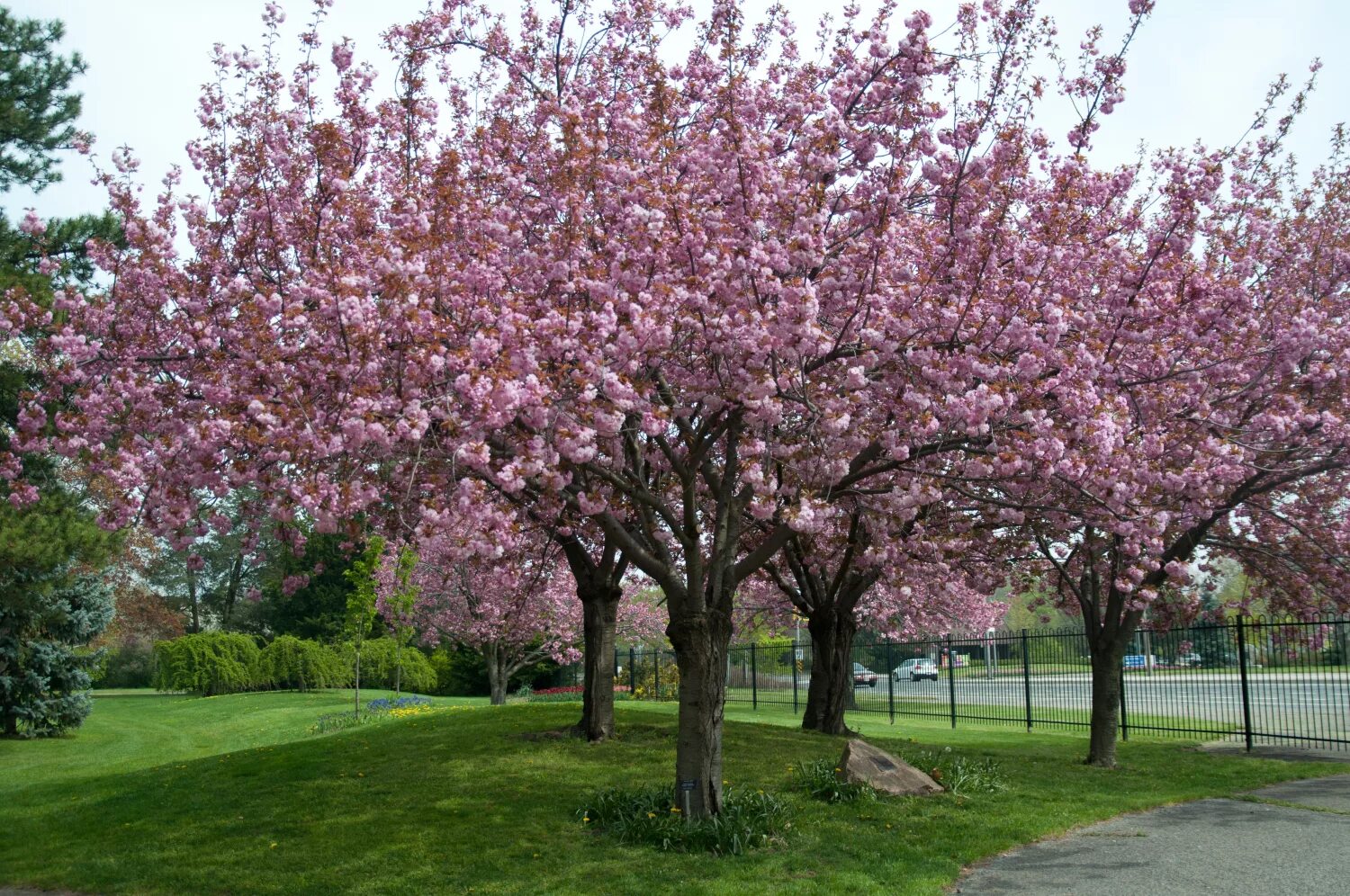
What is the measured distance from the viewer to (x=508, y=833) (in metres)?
9.16

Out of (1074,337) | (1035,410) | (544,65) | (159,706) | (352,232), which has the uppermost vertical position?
(544,65)

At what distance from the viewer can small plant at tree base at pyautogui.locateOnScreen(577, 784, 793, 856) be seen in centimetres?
862

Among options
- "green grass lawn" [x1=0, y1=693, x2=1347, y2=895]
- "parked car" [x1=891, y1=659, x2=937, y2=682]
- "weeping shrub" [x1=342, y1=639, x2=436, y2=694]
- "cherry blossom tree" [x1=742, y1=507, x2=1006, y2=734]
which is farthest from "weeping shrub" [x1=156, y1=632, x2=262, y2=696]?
"cherry blossom tree" [x1=742, y1=507, x2=1006, y2=734]

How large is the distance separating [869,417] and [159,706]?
3184 cm

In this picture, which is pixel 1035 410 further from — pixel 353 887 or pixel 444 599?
pixel 444 599

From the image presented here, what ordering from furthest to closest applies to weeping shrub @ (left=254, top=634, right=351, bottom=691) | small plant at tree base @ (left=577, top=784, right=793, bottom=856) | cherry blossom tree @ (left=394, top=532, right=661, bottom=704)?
weeping shrub @ (left=254, top=634, right=351, bottom=691), cherry blossom tree @ (left=394, top=532, right=661, bottom=704), small plant at tree base @ (left=577, top=784, right=793, bottom=856)

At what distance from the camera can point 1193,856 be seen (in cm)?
823

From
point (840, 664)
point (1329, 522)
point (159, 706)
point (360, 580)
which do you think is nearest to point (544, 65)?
point (840, 664)

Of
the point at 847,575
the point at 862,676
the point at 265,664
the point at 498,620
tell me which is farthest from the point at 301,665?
the point at 847,575

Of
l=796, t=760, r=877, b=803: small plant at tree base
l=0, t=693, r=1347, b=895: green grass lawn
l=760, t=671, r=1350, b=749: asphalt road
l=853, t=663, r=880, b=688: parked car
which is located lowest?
l=853, t=663, r=880, b=688: parked car

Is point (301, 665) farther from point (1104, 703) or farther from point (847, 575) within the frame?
point (1104, 703)

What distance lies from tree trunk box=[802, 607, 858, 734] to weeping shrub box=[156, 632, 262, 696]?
27.4 meters

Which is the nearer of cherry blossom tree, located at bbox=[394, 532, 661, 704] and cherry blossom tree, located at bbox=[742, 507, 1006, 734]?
cherry blossom tree, located at bbox=[742, 507, 1006, 734]

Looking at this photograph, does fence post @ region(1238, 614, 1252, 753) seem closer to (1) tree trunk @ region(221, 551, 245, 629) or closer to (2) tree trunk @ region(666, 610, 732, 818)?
(2) tree trunk @ region(666, 610, 732, 818)
